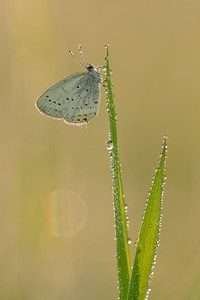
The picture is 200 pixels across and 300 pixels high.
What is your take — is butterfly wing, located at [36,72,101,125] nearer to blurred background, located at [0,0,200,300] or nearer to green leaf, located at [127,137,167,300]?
blurred background, located at [0,0,200,300]

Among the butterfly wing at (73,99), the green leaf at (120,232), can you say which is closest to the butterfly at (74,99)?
the butterfly wing at (73,99)

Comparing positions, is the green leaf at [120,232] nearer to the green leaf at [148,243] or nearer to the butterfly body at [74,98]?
the green leaf at [148,243]

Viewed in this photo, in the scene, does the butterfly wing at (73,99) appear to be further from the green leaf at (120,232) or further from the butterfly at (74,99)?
the green leaf at (120,232)

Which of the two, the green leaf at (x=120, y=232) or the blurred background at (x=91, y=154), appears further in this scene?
the blurred background at (x=91, y=154)

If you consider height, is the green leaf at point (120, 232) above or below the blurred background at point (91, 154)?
below

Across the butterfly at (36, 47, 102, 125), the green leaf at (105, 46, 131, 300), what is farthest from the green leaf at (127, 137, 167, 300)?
the butterfly at (36, 47, 102, 125)

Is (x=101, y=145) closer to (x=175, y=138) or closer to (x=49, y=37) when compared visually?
(x=175, y=138)
